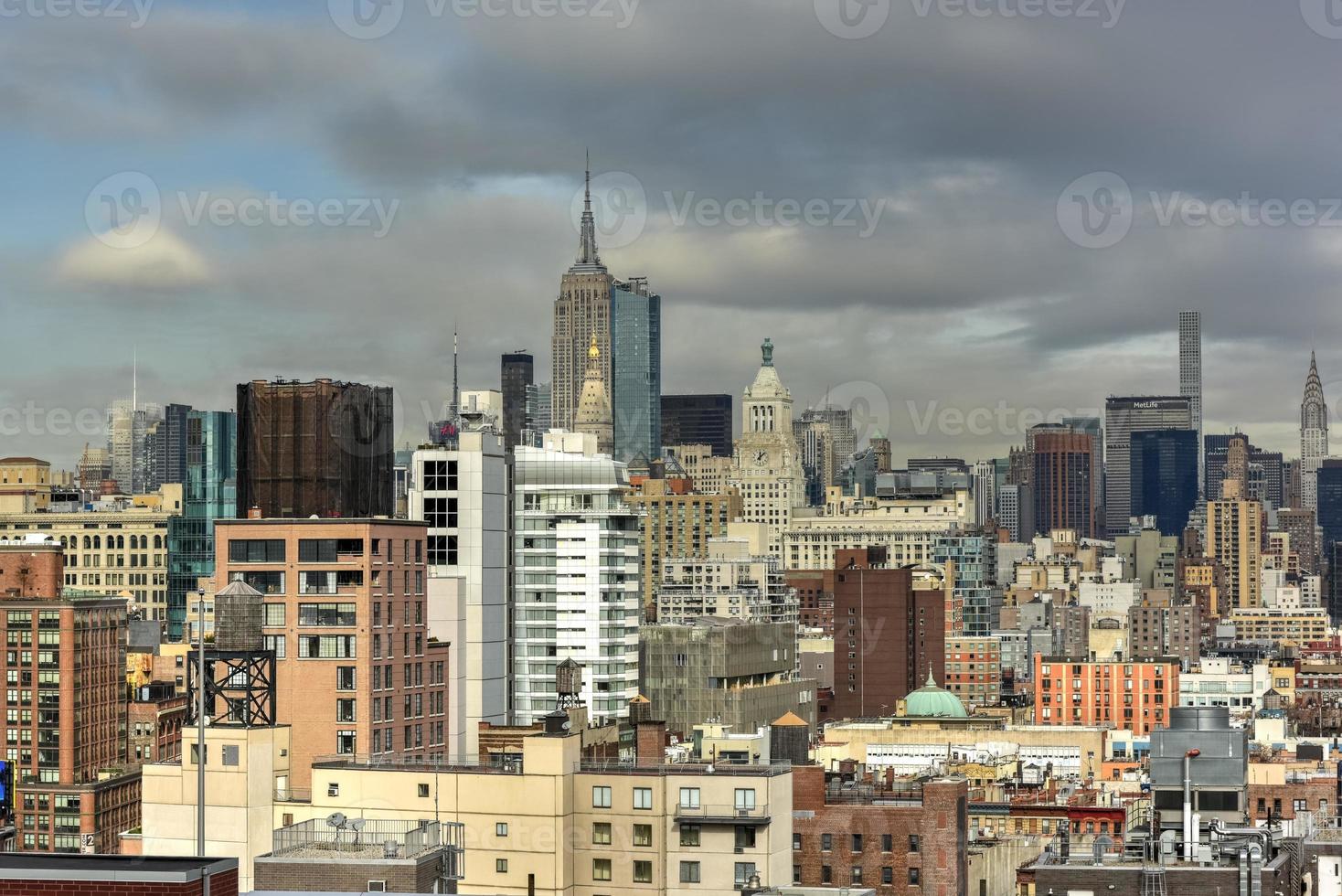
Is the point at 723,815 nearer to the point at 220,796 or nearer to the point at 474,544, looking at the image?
the point at 220,796

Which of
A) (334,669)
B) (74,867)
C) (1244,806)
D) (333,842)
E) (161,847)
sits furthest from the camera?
(334,669)

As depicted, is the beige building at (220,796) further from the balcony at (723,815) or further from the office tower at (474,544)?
the office tower at (474,544)

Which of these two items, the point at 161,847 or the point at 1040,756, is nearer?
the point at 161,847

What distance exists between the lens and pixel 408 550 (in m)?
97.8

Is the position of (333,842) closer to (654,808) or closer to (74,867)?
(654,808)

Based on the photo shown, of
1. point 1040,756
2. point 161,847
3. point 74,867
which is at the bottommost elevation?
point 1040,756

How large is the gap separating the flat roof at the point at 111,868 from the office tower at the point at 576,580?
107m

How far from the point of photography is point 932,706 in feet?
635

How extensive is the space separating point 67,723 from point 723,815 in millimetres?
82644

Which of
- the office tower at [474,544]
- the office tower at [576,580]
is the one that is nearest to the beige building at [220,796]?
the office tower at [474,544]

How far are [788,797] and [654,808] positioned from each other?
4057 mm

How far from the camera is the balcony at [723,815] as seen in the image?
65.9 m

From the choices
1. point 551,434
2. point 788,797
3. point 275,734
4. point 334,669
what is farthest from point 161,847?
point 551,434

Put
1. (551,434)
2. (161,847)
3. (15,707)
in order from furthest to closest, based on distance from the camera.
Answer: (551,434) < (15,707) < (161,847)
